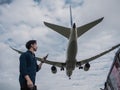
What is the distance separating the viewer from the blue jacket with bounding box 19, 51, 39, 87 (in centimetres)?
789

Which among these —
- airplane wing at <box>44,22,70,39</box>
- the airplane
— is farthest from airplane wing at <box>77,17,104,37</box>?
airplane wing at <box>44,22,70,39</box>

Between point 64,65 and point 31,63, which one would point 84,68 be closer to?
point 64,65

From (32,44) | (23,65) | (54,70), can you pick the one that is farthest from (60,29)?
(23,65)

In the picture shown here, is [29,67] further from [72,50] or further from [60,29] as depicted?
[60,29]

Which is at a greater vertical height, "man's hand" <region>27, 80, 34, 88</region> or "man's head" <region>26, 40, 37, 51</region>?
"man's head" <region>26, 40, 37, 51</region>

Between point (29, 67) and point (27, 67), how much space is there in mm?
64

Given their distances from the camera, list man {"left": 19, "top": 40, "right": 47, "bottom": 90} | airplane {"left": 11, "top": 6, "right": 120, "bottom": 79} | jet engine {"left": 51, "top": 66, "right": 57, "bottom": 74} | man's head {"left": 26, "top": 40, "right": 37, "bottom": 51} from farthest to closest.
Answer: jet engine {"left": 51, "top": 66, "right": 57, "bottom": 74}
airplane {"left": 11, "top": 6, "right": 120, "bottom": 79}
man's head {"left": 26, "top": 40, "right": 37, "bottom": 51}
man {"left": 19, "top": 40, "right": 47, "bottom": 90}

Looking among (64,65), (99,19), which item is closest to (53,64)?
(64,65)

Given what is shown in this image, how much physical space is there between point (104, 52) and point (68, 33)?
875cm

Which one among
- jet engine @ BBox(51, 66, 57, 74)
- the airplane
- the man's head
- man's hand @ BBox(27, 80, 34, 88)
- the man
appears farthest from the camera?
jet engine @ BBox(51, 66, 57, 74)

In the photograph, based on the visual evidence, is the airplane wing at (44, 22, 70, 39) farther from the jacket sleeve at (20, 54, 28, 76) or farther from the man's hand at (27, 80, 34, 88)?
the man's hand at (27, 80, 34, 88)

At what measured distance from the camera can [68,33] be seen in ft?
142

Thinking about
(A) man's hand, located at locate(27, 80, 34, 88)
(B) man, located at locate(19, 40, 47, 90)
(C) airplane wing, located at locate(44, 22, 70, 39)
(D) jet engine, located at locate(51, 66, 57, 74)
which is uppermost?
(C) airplane wing, located at locate(44, 22, 70, 39)

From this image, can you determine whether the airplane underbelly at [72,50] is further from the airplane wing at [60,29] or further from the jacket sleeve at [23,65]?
the jacket sleeve at [23,65]
